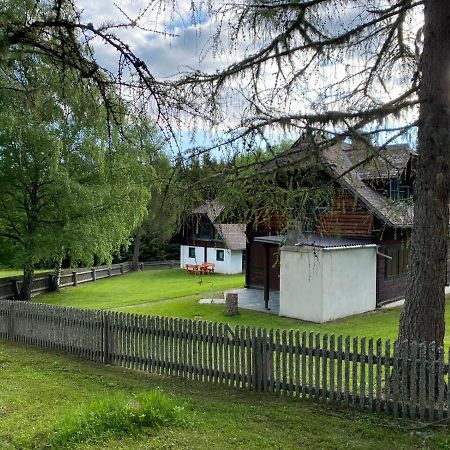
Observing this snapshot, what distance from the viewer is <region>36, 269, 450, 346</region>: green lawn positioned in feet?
52.1

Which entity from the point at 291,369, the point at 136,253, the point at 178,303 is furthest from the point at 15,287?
the point at 291,369

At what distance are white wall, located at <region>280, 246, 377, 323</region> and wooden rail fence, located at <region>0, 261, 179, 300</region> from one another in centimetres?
1517

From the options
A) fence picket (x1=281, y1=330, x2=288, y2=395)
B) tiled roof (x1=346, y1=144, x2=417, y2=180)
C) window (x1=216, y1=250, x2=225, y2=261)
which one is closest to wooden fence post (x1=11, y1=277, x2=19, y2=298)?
window (x1=216, y1=250, x2=225, y2=261)

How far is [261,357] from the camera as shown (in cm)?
875

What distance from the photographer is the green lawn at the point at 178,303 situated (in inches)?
625

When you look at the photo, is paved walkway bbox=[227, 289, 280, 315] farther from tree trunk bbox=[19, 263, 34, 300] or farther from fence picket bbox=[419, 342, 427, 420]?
fence picket bbox=[419, 342, 427, 420]

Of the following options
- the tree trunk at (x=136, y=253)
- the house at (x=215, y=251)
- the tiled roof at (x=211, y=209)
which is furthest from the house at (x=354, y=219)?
the tree trunk at (x=136, y=253)

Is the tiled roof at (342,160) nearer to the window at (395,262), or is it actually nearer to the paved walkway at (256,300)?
the paved walkway at (256,300)

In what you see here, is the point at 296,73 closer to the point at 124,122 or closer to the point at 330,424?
the point at 124,122

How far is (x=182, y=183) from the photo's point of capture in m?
7.04

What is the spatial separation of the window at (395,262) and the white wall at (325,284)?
1690 millimetres

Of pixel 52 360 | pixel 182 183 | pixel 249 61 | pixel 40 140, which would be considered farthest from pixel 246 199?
pixel 40 140

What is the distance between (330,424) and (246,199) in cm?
341

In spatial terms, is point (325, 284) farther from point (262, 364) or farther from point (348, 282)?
point (262, 364)
